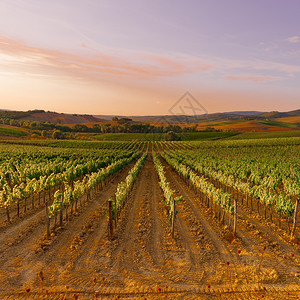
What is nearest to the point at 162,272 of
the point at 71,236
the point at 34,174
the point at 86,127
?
the point at 71,236

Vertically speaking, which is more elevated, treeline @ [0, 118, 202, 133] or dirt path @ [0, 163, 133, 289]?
treeline @ [0, 118, 202, 133]

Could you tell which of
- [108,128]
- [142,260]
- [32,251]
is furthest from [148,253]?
[108,128]

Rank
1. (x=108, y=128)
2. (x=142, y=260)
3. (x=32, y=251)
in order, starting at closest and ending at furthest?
(x=142, y=260)
(x=32, y=251)
(x=108, y=128)

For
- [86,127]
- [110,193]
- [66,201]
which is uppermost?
[86,127]

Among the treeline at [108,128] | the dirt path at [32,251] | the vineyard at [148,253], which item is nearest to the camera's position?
the vineyard at [148,253]

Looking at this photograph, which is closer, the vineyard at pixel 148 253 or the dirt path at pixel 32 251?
the vineyard at pixel 148 253

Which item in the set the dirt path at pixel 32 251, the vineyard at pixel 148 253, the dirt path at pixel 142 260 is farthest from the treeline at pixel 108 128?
the dirt path at pixel 32 251

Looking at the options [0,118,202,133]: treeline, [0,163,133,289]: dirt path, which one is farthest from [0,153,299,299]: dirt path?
[0,118,202,133]: treeline

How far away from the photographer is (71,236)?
40.2 ft

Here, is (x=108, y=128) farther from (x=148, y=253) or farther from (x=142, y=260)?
(x=142, y=260)

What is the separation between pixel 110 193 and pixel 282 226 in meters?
16.5

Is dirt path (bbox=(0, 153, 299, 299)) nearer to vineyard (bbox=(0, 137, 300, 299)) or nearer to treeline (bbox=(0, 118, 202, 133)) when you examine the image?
vineyard (bbox=(0, 137, 300, 299))

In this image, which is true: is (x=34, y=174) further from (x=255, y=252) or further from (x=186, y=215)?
(x=255, y=252)

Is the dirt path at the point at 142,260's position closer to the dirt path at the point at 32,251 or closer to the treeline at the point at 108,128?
the dirt path at the point at 32,251
